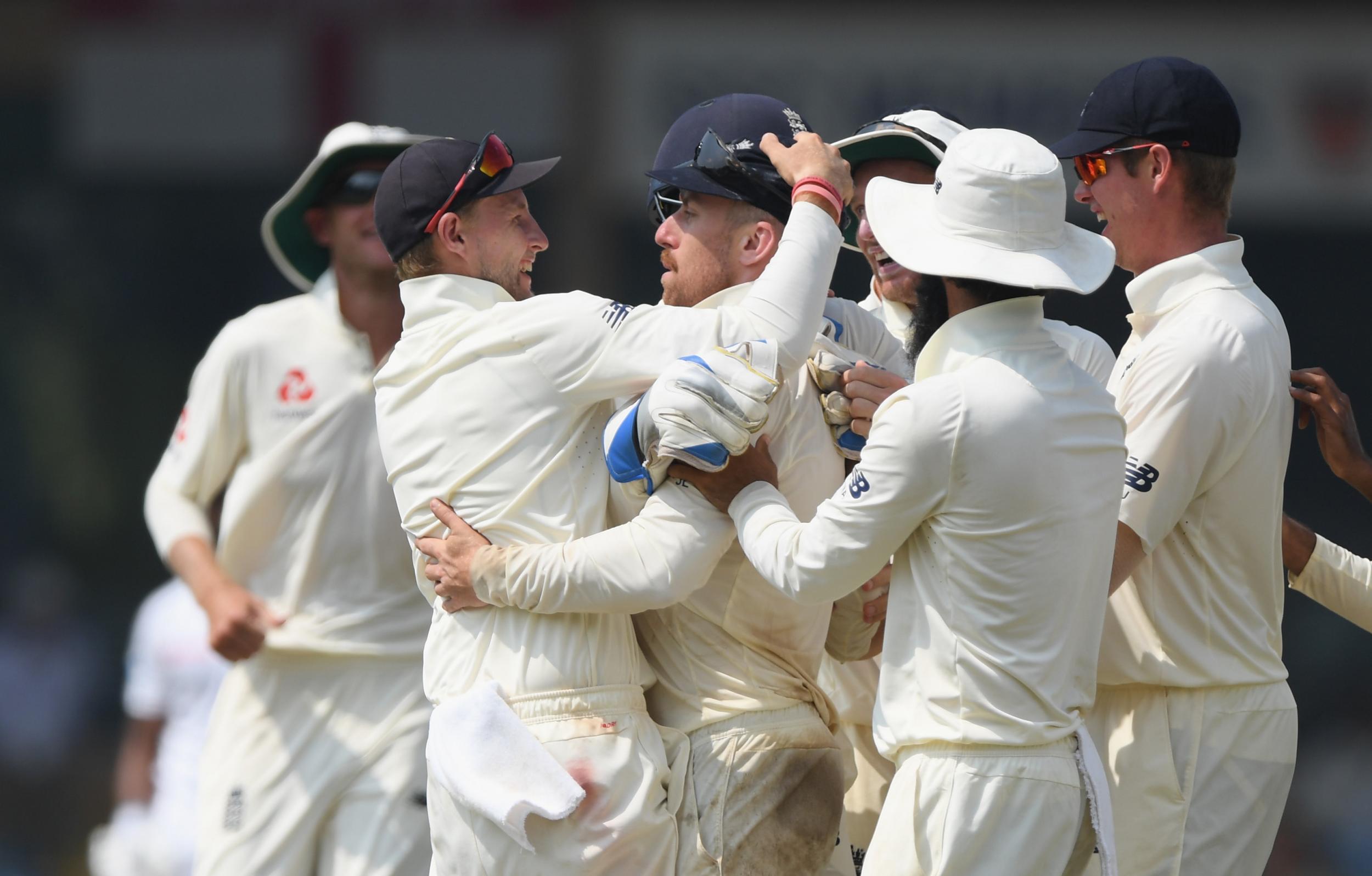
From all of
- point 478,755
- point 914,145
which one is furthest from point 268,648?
point 914,145

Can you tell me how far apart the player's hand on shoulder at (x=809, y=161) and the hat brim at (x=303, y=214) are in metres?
1.50

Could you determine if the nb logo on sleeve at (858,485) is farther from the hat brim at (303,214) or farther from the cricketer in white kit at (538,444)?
the hat brim at (303,214)

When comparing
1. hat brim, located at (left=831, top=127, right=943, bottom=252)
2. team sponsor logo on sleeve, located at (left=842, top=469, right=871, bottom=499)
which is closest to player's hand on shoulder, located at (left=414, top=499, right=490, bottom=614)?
team sponsor logo on sleeve, located at (left=842, top=469, right=871, bottom=499)

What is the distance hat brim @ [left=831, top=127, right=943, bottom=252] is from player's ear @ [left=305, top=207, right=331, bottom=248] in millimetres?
1573

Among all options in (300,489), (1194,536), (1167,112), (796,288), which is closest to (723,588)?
(796,288)

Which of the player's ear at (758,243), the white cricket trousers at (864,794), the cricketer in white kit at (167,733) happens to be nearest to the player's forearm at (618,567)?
the player's ear at (758,243)

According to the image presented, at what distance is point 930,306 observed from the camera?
3.21 m

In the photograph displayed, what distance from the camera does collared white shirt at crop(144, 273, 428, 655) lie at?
4.63 m

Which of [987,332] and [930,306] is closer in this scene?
[987,332]

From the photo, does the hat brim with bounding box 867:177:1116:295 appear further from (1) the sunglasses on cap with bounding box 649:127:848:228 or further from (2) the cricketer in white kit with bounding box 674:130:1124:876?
(1) the sunglasses on cap with bounding box 649:127:848:228

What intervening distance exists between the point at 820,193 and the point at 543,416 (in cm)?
65

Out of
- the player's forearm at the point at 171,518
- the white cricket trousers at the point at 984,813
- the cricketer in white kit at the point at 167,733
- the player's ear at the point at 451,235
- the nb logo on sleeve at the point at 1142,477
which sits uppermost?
the player's ear at the point at 451,235

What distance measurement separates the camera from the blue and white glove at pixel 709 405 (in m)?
3.01

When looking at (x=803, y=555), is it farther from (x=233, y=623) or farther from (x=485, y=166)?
(x=233, y=623)
